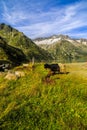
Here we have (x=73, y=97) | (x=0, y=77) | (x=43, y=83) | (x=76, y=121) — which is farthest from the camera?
(x=0, y=77)

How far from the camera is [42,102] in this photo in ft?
47.4

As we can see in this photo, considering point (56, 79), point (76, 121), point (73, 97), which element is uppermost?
point (56, 79)

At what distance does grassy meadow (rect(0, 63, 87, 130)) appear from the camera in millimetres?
12914

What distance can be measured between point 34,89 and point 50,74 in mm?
2034

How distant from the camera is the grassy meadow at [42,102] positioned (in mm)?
12914

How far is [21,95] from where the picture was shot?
15.0 metres

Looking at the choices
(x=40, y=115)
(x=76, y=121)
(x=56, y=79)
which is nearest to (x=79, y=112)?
(x=76, y=121)

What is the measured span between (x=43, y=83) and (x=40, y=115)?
288 cm

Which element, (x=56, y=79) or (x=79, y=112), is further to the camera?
(x=56, y=79)

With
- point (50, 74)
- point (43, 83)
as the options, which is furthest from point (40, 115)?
point (50, 74)

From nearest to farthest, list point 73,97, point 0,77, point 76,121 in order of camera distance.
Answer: point 76,121, point 73,97, point 0,77

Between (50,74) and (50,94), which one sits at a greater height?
Result: (50,74)

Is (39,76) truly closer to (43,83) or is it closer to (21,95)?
(43,83)

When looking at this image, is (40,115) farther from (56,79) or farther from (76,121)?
(56,79)
